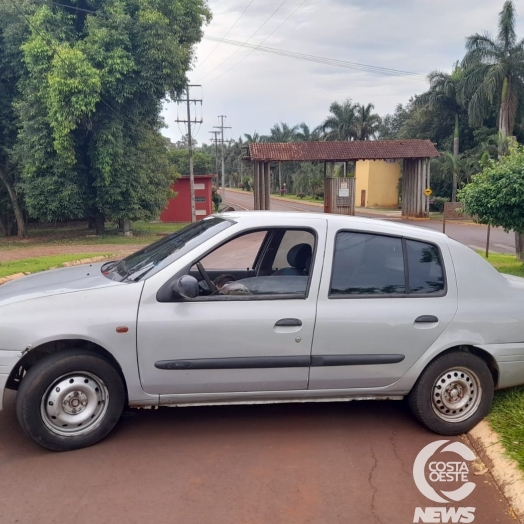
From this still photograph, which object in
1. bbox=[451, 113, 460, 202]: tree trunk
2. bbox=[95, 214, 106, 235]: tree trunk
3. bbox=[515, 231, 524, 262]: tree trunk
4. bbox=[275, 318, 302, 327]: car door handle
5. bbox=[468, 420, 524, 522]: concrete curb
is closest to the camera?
bbox=[468, 420, 524, 522]: concrete curb

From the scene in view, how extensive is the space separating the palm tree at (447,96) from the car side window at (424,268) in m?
40.7

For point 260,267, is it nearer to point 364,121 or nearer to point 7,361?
point 7,361

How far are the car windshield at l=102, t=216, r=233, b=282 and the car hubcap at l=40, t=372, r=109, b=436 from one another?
2.55ft

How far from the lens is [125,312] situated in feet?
12.4

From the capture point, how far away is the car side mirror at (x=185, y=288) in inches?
149

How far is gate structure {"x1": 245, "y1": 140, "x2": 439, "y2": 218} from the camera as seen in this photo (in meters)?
31.6

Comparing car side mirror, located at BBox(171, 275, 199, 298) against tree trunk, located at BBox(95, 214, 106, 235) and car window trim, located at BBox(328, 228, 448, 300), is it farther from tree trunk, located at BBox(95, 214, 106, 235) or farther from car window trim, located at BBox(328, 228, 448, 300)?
tree trunk, located at BBox(95, 214, 106, 235)

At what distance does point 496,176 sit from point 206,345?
8.82 m

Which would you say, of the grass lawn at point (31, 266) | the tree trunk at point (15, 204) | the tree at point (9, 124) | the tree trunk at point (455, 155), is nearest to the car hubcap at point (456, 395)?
the grass lawn at point (31, 266)

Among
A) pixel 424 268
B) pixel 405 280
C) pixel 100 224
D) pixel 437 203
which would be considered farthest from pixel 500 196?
pixel 437 203

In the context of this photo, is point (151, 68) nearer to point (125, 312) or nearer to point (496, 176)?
point (496, 176)

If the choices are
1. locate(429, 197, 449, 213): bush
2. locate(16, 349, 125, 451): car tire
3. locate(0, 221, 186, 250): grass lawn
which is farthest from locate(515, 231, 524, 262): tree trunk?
locate(429, 197, 449, 213): bush

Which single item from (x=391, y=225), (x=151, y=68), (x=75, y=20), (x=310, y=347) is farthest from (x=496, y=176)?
(x=75, y=20)

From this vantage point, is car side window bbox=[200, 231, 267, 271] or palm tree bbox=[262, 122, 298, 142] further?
palm tree bbox=[262, 122, 298, 142]
